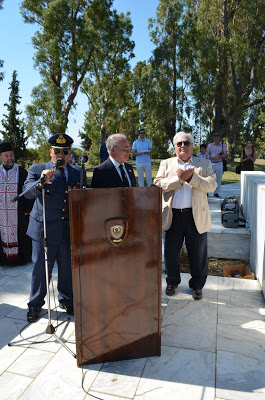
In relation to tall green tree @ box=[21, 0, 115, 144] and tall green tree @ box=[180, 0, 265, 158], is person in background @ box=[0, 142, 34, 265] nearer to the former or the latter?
tall green tree @ box=[21, 0, 115, 144]

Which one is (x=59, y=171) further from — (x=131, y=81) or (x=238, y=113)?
(x=131, y=81)

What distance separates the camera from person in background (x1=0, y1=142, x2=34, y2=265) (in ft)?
16.3

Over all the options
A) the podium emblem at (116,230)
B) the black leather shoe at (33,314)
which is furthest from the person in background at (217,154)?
the podium emblem at (116,230)

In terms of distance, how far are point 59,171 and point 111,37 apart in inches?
892

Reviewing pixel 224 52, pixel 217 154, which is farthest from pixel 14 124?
pixel 217 154

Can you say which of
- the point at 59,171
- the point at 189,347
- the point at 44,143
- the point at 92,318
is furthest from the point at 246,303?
the point at 44,143

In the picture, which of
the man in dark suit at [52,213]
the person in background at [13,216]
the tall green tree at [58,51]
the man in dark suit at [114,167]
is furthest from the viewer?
the tall green tree at [58,51]

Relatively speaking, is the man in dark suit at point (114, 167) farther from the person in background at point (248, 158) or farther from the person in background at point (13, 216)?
the person in background at point (248, 158)

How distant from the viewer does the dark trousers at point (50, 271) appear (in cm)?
340

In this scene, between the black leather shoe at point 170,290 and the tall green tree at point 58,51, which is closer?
the black leather shoe at point 170,290

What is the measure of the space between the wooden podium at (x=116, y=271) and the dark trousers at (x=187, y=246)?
117cm

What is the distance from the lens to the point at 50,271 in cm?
354

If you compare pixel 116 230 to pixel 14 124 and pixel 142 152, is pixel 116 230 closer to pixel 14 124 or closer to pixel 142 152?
pixel 142 152

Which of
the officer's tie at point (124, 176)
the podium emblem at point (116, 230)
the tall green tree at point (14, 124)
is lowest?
the podium emblem at point (116, 230)
